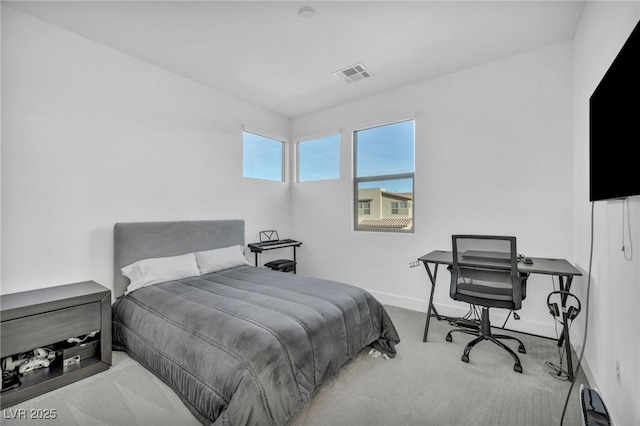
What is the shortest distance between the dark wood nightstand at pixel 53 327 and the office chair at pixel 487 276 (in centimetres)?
300

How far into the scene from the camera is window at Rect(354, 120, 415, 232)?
368 centimetres

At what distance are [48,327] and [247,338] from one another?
1.56 meters

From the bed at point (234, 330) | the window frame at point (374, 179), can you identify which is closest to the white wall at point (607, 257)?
the bed at point (234, 330)

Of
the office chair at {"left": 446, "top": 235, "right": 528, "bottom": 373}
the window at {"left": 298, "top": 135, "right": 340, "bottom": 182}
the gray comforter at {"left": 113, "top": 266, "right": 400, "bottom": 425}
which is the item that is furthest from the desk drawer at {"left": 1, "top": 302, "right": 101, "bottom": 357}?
the window at {"left": 298, "top": 135, "right": 340, "bottom": 182}

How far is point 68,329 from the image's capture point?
204cm

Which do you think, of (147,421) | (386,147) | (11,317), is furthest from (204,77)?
(147,421)

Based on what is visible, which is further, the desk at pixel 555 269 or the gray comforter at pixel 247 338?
the desk at pixel 555 269

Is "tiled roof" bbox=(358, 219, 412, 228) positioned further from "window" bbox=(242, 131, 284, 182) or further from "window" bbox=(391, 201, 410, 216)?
"window" bbox=(242, 131, 284, 182)

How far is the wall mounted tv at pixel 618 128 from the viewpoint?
1.12m

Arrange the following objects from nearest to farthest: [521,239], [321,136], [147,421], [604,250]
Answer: [147,421]
[604,250]
[521,239]
[321,136]

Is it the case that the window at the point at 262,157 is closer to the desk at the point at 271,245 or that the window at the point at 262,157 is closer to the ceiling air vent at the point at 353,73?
the desk at the point at 271,245

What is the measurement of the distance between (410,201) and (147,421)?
10.9ft

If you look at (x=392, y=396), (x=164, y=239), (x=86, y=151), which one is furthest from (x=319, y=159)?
(x=392, y=396)

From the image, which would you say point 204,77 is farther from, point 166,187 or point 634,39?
point 634,39
